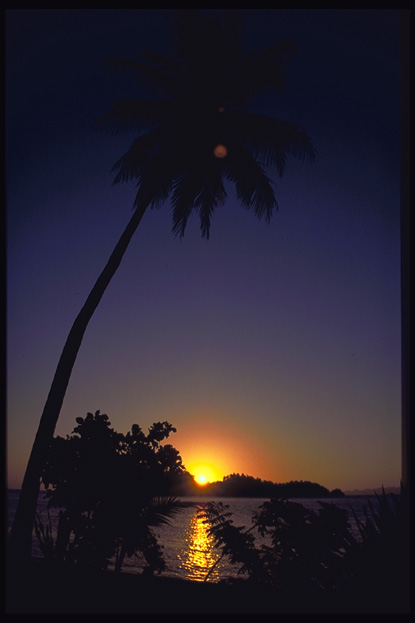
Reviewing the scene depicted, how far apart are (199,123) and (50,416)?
537cm

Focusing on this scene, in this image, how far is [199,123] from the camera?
9.60 m

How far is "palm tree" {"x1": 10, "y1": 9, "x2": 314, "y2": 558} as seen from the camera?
375 inches

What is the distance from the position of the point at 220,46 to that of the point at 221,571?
26.9 meters

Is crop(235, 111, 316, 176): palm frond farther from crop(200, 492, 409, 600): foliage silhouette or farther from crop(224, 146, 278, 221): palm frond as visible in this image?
crop(200, 492, 409, 600): foliage silhouette

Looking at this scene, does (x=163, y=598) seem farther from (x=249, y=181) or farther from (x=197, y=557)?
(x=197, y=557)

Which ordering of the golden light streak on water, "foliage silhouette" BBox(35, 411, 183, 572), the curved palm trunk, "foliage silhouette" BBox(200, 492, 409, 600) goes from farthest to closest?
the golden light streak on water, "foliage silhouette" BBox(35, 411, 183, 572), the curved palm trunk, "foliage silhouette" BBox(200, 492, 409, 600)

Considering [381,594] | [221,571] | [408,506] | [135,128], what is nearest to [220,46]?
[135,128]

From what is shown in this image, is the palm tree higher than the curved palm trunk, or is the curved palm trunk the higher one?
the palm tree

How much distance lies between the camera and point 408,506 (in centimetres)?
515

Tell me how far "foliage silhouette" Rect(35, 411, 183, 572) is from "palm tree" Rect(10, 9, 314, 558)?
257cm

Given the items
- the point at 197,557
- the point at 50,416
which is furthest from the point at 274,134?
the point at 197,557

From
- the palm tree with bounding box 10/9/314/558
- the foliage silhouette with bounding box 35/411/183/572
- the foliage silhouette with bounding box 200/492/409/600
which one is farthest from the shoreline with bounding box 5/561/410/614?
the palm tree with bounding box 10/9/314/558

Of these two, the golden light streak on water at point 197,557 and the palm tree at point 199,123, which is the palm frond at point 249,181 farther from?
the golden light streak on water at point 197,557

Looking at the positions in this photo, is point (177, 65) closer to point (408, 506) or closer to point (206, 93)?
point (206, 93)
